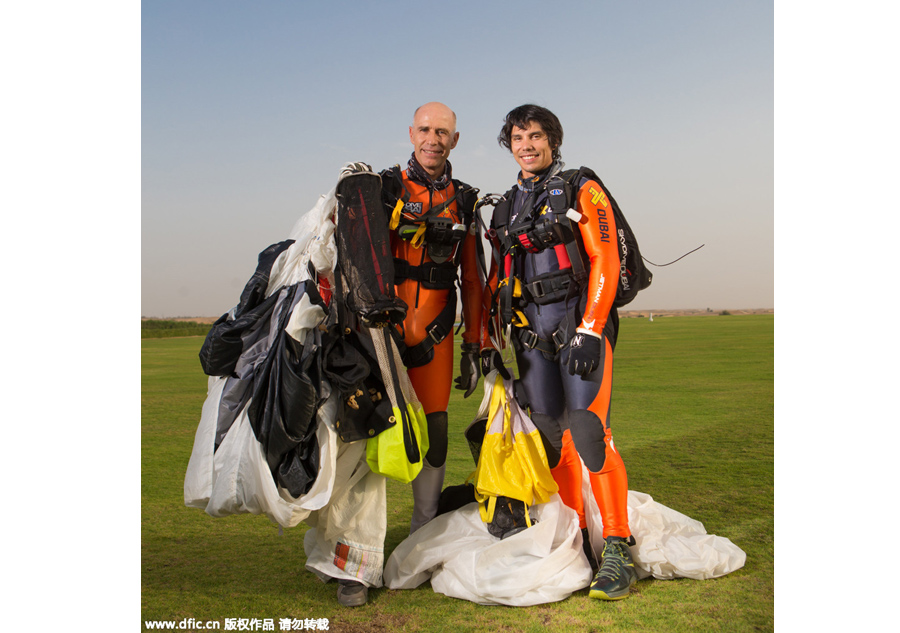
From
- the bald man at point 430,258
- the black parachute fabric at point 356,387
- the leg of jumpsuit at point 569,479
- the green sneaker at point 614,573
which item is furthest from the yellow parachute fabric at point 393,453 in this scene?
the green sneaker at point 614,573

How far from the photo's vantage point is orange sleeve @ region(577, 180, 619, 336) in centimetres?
285

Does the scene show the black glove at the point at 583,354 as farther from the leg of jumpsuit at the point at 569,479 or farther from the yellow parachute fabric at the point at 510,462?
the leg of jumpsuit at the point at 569,479

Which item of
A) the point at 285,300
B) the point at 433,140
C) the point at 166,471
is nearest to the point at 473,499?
the point at 285,300

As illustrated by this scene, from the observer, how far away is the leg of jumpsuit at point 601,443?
2.93m

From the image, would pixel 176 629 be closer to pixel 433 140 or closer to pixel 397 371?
pixel 397 371

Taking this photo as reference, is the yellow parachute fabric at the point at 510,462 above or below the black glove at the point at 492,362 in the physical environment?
below

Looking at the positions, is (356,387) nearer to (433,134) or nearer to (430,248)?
(430,248)

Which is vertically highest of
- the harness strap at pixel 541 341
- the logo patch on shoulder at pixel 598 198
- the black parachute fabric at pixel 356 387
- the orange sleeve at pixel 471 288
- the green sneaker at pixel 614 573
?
the logo patch on shoulder at pixel 598 198

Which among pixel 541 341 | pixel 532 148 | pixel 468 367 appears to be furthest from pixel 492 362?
pixel 532 148

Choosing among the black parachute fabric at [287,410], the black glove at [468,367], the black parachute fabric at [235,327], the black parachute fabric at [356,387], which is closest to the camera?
the black parachute fabric at [287,410]

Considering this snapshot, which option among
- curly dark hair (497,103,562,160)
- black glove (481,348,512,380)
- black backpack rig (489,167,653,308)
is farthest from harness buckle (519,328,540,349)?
curly dark hair (497,103,562,160)

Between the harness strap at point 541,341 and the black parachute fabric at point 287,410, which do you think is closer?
the black parachute fabric at point 287,410

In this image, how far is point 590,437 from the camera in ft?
9.59

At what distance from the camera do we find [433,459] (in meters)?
3.28
